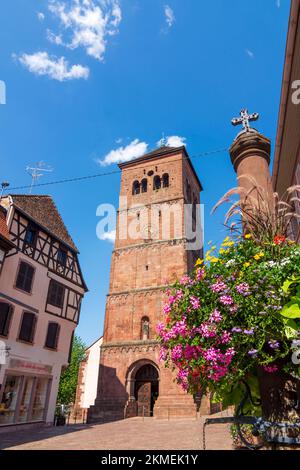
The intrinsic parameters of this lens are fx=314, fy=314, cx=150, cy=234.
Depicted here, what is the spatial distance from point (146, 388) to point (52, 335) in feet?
32.1

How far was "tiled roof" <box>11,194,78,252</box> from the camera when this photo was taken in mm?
18737

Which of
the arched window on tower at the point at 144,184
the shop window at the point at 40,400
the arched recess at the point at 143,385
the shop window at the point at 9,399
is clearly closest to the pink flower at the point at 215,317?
the shop window at the point at 9,399

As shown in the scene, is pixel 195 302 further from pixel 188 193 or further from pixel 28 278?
pixel 188 193

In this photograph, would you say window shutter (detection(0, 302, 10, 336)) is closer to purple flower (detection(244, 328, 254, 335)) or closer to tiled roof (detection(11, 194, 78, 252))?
tiled roof (detection(11, 194, 78, 252))

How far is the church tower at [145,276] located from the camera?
23.5 meters

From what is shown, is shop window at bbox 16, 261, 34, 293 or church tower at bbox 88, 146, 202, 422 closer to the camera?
shop window at bbox 16, 261, 34, 293

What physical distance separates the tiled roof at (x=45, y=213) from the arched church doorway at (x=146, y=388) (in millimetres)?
11208

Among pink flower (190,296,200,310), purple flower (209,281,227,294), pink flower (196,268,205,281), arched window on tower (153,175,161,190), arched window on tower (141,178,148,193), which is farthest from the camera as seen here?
arched window on tower (141,178,148,193)

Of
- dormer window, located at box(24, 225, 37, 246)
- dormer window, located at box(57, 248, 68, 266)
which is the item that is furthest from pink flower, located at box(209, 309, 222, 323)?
dormer window, located at box(57, 248, 68, 266)

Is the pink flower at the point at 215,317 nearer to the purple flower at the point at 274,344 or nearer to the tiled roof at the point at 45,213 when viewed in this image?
the purple flower at the point at 274,344

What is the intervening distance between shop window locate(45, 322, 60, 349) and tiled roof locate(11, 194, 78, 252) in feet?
17.8

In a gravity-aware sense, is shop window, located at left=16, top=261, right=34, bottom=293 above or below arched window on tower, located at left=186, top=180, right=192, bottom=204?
below

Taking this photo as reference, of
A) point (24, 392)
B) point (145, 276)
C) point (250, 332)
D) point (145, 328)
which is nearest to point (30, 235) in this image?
point (24, 392)
